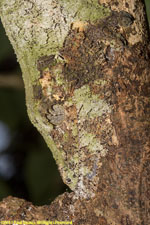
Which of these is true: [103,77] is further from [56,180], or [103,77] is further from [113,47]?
[56,180]

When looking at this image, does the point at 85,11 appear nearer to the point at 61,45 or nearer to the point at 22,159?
the point at 61,45

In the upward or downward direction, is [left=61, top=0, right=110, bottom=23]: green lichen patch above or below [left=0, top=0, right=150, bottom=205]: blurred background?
above

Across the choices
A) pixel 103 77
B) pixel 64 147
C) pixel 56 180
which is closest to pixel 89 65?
pixel 103 77

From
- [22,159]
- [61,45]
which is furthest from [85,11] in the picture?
[22,159]

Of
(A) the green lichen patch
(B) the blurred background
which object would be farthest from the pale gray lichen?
(B) the blurred background

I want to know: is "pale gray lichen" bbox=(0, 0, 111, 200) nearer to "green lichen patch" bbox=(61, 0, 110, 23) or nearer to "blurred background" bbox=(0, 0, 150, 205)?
"green lichen patch" bbox=(61, 0, 110, 23)

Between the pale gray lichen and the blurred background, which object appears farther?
the blurred background

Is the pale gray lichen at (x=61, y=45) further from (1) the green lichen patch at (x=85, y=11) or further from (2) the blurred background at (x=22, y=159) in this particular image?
(2) the blurred background at (x=22, y=159)

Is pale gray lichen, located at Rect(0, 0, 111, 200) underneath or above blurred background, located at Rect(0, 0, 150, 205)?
above

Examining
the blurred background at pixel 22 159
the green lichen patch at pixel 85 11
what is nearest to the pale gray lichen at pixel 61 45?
the green lichen patch at pixel 85 11
